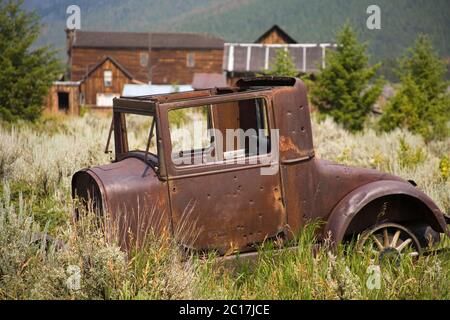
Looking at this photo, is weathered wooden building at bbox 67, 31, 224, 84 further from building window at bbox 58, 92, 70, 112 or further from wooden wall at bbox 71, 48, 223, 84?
building window at bbox 58, 92, 70, 112

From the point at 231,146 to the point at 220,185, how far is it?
1.16 meters

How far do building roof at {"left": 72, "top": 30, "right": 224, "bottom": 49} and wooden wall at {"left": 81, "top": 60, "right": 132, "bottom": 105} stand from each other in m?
13.9

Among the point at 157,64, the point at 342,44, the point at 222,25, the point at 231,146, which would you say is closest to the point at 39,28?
the point at 342,44

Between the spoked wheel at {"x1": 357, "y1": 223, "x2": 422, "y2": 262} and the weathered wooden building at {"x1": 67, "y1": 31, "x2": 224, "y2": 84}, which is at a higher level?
the weathered wooden building at {"x1": 67, "y1": 31, "x2": 224, "y2": 84}

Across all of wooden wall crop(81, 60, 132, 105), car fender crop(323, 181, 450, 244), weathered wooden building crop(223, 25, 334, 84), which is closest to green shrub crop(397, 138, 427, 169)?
car fender crop(323, 181, 450, 244)

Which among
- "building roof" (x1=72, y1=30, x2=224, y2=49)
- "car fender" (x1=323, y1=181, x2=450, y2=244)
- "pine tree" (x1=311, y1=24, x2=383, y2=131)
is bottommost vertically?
"car fender" (x1=323, y1=181, x2=450, y2=244)

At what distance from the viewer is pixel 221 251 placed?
495 centimetres

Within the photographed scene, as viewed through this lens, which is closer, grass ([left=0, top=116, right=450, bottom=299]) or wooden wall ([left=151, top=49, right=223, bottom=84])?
grass ([left=0, top=116, right=450, bottom=299])

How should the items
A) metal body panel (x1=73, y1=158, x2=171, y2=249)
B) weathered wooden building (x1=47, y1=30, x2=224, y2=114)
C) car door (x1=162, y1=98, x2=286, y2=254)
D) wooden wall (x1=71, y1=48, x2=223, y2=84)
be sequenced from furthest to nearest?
wooden wall (x1=71, y1=48, x2=223, y2=84), weathered wooden building (x1=47, y1=30, x2=224, y2=114), car door (x1=162, y1=98, x2=286, y2=254), metal body panel (x1=73, y1=158, x2=171, y2=249)

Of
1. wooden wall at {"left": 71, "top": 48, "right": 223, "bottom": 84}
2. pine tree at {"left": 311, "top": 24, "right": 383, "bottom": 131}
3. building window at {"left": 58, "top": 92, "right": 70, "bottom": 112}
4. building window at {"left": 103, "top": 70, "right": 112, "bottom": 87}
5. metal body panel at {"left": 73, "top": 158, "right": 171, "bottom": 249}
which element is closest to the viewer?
metal body panel at {"left": 73, "top": 158, "right": 171, "bottom": 249}

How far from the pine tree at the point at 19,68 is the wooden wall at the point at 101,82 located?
1247 inches

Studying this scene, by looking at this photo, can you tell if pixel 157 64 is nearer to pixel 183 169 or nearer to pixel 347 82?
pixel 347 82

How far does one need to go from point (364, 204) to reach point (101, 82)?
5344cm

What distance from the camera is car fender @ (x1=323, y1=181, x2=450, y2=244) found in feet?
16.6
